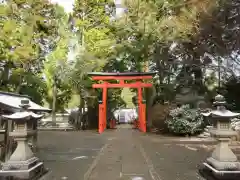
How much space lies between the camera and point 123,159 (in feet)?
31.7

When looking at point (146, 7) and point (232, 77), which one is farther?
point (146, 7)

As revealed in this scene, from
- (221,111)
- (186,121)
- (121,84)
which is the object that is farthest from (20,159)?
(121,84)

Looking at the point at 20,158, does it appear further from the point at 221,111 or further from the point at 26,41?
the point at 26,41

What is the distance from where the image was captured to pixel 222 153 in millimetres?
6895

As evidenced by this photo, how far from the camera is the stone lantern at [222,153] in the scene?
661 centimetres

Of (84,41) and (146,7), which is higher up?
(146,7)

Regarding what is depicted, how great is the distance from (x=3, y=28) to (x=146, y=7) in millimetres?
10495

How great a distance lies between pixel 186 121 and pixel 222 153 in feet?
34.7

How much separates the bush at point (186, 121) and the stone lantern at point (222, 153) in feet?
33.2

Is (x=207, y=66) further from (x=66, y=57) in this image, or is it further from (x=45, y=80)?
(x=45, y=80)

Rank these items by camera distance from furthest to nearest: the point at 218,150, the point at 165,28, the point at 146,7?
the point at 146,7 → the point at 165,28 → the point at 218,150

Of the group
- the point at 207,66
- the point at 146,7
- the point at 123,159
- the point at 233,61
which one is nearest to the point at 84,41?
the point at 146,7

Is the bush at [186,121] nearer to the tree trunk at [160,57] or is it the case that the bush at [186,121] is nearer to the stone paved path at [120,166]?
the tree trunk at [160,57]

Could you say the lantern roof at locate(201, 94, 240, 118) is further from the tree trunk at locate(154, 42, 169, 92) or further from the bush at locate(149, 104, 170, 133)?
the tree trunk at locate(154, 42, 169, 92)
